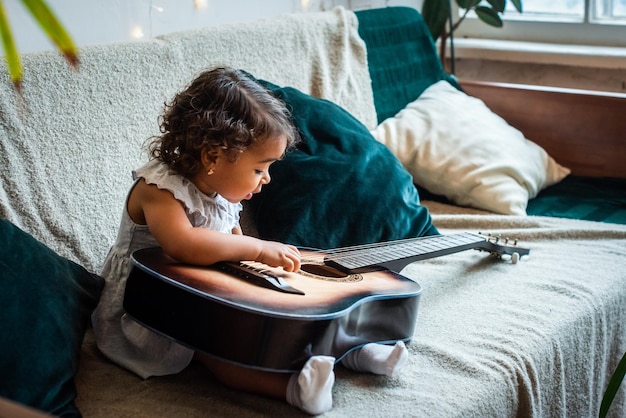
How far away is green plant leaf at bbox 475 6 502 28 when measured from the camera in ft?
9.08

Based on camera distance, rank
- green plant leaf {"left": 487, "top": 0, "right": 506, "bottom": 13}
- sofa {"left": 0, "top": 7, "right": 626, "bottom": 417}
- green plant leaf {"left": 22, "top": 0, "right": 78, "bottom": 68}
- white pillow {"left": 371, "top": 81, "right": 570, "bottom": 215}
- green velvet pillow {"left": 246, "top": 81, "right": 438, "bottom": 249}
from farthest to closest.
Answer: green plant leaf {"left": 487, "top": 0, "right": 506, "bottom": 13} → white pillow {"left": 371, "top": 81, "right": 570, "bottom": 215} → green velvet pillow {"left": 246, "top": 81, "right": 438, "bottom": 249} → sofa {"left": 0, "top": 7, "right": 626, "bottom": 417} → green plant leaf {"left": 22, "top": 0, "right": 78, "bottom": 68}

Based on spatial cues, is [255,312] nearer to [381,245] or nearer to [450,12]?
[381,245]

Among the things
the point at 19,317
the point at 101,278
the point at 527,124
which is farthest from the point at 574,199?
the point at 19,317

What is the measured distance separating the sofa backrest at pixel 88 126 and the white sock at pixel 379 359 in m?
0.53

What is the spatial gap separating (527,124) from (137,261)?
5.11 feet

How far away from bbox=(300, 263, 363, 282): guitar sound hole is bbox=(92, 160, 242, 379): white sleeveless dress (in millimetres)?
159

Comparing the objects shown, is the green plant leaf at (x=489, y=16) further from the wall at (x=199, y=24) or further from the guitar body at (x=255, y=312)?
the guitar body at (x=255, y=312)

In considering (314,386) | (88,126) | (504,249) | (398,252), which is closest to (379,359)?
(314,386)

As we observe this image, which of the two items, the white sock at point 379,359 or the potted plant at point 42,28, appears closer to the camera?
the potted plant at point 42,28

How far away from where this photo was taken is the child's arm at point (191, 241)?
4.15 feet

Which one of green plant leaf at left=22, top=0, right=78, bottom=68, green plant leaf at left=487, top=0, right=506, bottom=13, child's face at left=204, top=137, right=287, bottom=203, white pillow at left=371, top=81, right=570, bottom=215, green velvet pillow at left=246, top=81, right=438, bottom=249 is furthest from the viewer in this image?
green plant leaf at left=487, top=0, right=506, bottom=13

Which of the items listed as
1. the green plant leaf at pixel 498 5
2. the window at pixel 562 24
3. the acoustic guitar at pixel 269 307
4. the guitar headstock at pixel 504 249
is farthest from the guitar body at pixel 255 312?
the window at pixel 562 24

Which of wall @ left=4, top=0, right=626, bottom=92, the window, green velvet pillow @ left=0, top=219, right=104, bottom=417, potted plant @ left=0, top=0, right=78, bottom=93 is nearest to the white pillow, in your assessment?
wall @ left=4, top=0, right=626, bottom=92

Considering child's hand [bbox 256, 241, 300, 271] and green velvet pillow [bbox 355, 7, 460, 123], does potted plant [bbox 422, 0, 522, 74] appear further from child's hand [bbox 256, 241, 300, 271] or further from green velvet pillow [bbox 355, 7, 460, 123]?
child's hand [bbox 256, 241, 300, 271]
